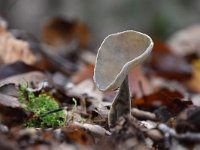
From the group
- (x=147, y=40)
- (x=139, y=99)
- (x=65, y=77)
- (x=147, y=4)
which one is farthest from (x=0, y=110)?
(x=147, y=4)

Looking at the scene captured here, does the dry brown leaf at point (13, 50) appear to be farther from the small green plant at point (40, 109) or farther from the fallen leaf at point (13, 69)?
the small green plant at point (40, 109)

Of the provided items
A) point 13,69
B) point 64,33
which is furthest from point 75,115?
point 64,33

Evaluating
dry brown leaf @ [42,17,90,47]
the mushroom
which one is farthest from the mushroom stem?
dry brown leaf @ [42,17,90,47]

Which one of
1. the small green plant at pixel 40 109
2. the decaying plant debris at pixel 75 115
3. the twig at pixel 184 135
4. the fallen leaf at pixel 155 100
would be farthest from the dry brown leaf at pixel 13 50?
the twig at pixel 184 135

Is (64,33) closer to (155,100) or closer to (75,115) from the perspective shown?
(155,100)

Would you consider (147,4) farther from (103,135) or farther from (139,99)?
(103,135)
